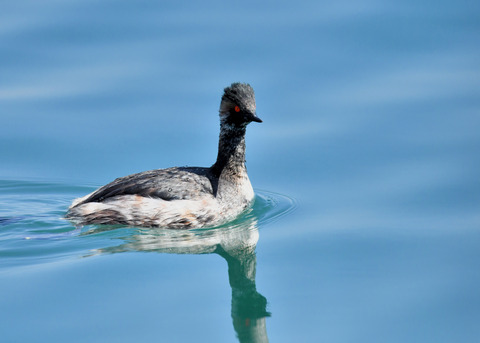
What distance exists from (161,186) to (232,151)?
113 cm

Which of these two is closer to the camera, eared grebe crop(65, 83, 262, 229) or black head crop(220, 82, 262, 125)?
eared grebe crop(65, 83, 262, 229)

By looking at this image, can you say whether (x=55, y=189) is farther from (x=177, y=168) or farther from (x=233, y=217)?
(x=233, y=217)

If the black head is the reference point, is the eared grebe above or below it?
below


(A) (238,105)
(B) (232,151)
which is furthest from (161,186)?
(A) (238,105)

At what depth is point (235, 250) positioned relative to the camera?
8.69 m

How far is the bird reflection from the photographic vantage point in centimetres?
697

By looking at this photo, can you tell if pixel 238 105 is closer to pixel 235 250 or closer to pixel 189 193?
pixel 189 193

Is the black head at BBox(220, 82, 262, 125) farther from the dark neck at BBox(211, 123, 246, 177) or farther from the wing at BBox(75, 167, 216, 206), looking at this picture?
the wing at BBox(75, 167, 216, 206)

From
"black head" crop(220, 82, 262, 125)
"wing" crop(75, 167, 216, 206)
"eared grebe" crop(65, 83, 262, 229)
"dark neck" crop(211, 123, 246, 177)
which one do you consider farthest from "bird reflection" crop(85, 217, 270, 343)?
"black head" crop(220, 82, 262, 125)

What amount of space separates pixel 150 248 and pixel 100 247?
56cm

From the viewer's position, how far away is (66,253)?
27.5 ft

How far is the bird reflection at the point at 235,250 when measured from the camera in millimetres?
6973

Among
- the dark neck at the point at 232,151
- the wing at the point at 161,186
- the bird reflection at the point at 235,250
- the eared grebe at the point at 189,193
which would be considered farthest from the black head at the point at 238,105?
the bird reflection at the point at 235,250

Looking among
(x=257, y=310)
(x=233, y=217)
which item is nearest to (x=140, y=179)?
(x=233, y=217)
